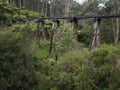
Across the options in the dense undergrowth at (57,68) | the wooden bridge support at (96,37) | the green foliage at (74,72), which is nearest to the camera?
the green foliage at (74,72)

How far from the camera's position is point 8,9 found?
26.2 meters

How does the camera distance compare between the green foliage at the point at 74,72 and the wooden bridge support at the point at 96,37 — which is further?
the wooden bridge support at the point at 96,37

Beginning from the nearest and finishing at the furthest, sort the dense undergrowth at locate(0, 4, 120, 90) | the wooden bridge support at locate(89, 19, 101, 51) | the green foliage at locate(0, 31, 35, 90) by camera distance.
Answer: the dense undergrowth at locate(0, 4, 120, 90) < the green foliage at locate(0, 31, 35, 90) < the wooden bridge support at locate(89, 19, 101, 51)

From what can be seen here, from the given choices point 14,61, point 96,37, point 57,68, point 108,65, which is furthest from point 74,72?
point 96,37

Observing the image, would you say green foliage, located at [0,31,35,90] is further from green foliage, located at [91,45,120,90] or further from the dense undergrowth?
green foliage, located at [91,45,120,90]

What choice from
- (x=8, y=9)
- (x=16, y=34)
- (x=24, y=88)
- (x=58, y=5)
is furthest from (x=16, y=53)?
(x=58, y=5)

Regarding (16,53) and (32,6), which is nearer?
(16,53)

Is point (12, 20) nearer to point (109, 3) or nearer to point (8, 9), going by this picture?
point (8, 9)

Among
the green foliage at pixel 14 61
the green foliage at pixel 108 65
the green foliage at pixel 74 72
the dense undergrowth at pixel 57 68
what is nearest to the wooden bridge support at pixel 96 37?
the dense undergrowth at pixel 57 68

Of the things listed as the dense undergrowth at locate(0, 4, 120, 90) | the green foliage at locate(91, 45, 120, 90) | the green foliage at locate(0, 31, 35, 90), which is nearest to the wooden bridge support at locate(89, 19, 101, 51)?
the dense undergrowth at locate(0, 4, 120, 90)

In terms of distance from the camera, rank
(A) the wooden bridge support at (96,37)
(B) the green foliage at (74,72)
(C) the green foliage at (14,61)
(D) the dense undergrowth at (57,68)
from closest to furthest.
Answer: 1. (B) the green foliage at (74,72)
2. (D) the dense undergrowth at (57,68)
3. (C) the green foliage at (14,61)
4. (A) the wooden bridge support at (96,37)

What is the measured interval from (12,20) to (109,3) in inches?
457

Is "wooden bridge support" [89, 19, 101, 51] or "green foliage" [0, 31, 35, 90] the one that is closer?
"green foliage" [0, 31, 35, 90]

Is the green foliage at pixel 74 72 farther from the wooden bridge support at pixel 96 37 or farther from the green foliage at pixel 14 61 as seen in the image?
the wooden bridge support at pixel 96 37
